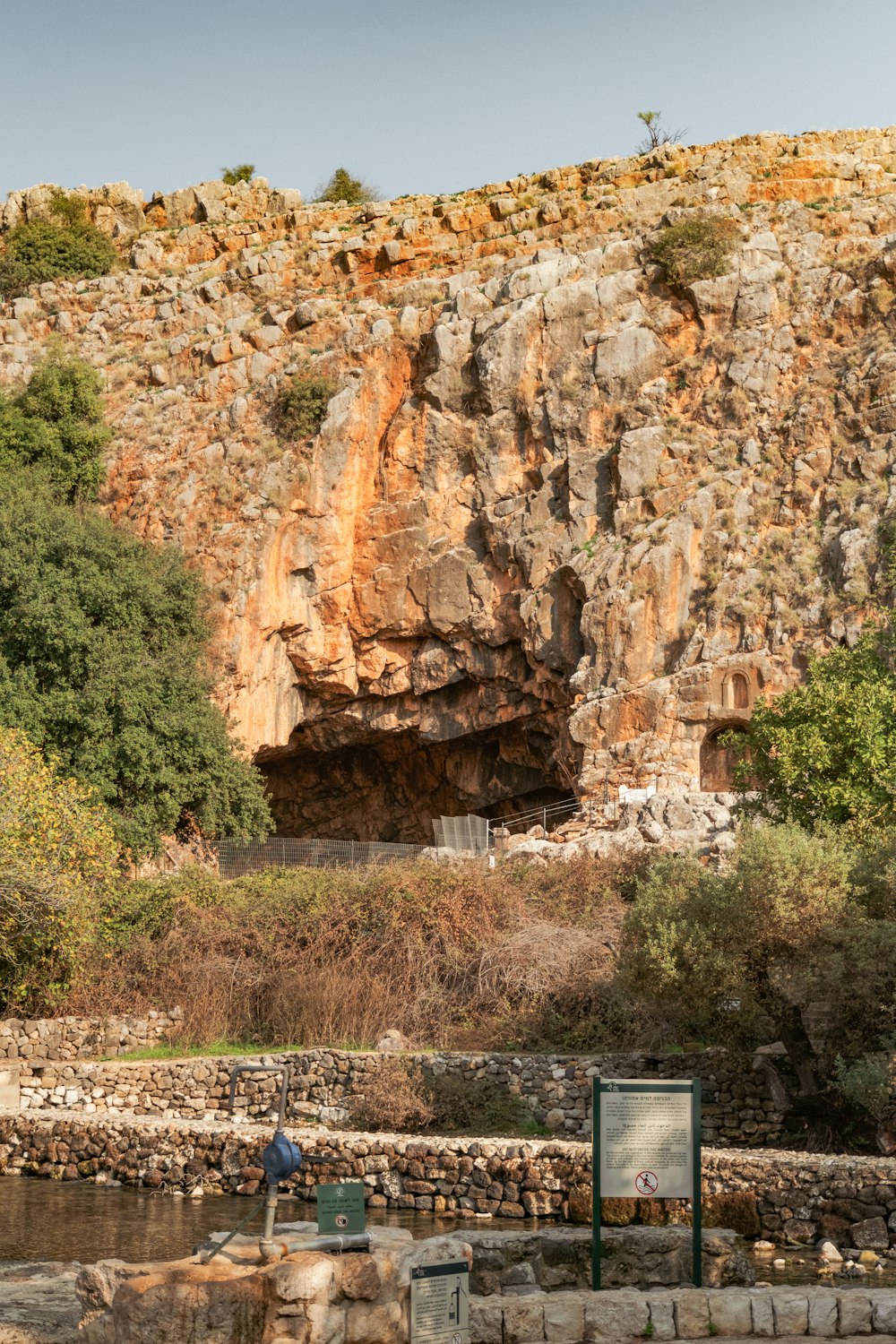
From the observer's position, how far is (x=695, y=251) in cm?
4000

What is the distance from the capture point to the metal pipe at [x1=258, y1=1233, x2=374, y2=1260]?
30.1 ft

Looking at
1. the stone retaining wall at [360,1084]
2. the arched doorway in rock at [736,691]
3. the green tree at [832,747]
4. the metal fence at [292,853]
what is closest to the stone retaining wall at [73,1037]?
the stone retaining wall at [360,1084]

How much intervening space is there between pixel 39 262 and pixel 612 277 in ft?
77.4

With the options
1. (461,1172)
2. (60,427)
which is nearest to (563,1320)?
(461,1172)

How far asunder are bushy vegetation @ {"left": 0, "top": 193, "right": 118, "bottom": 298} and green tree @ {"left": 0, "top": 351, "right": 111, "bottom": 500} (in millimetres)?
10427

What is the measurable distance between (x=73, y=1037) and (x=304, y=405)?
70.5 feet

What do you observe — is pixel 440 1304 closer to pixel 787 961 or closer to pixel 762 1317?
pixel 762 1317

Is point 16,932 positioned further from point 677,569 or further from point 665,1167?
point 677,569

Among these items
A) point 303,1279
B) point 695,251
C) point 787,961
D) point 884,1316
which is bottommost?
point 884,1316

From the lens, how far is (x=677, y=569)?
3600 cm

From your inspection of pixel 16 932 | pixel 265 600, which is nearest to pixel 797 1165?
pixel 16 932

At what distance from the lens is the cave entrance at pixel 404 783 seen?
42094 mm

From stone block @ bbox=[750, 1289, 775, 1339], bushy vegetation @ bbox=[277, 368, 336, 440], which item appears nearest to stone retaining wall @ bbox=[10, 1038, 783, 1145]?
stone block @ bbox=[750, 1289, 775, 1339]

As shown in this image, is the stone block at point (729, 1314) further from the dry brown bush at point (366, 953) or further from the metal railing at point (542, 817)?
the metal railing at point (542, 817)
